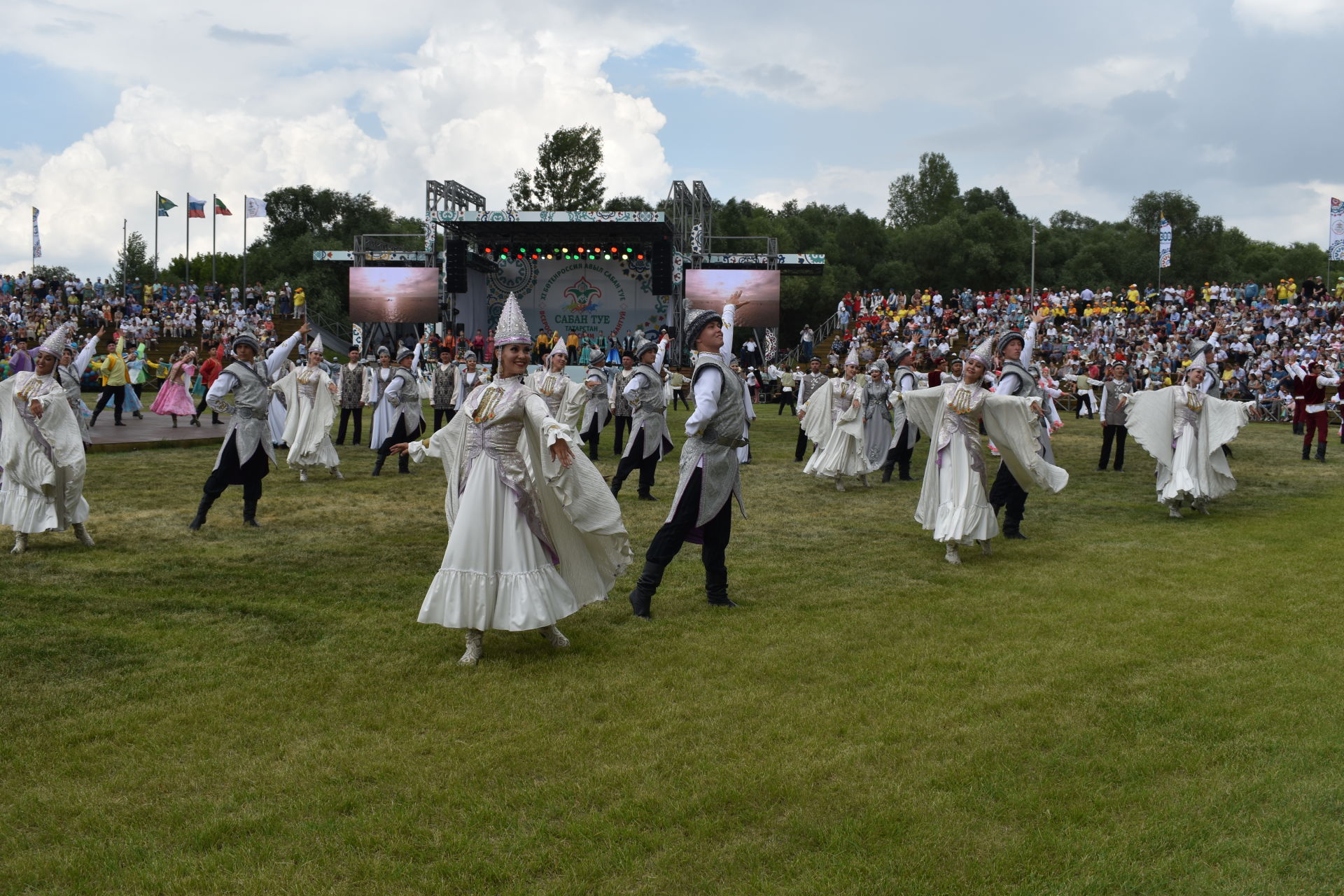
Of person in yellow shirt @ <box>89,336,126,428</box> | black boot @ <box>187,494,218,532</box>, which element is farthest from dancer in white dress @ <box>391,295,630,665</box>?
person in yellow shirt @ <box>89,336,126,428</box>

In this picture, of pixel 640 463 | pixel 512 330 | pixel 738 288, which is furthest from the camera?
pixel 738 288

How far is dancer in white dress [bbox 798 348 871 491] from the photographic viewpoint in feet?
47.7

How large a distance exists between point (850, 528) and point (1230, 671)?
545 cm

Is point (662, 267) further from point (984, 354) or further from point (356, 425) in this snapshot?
point (984, 354)

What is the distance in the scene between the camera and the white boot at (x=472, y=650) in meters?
6.05

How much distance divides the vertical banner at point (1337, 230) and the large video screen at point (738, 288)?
1945cm

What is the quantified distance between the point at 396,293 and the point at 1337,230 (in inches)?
1315

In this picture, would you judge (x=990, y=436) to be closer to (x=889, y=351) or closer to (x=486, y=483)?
(x=486, y=483)

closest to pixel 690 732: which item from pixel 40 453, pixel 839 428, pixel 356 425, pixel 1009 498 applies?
pixel 1009 498

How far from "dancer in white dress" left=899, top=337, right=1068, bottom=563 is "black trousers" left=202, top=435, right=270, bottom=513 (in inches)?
253

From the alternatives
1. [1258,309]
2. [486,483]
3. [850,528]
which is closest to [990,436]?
[850,528]

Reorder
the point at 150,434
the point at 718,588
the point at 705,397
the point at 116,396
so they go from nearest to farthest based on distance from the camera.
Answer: the point at 705,397 < the point at 718,588 < the point at 150,434 < the point at 116,396

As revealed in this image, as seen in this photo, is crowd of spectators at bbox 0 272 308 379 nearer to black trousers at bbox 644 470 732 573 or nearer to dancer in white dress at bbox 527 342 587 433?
dancer in white dress at bbox 527 342 587 433

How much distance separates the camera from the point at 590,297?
40156 millimetres
